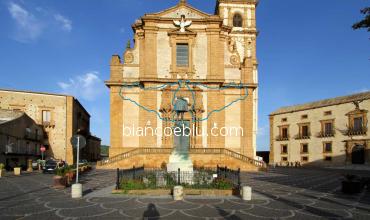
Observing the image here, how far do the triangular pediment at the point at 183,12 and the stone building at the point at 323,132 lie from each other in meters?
24.0

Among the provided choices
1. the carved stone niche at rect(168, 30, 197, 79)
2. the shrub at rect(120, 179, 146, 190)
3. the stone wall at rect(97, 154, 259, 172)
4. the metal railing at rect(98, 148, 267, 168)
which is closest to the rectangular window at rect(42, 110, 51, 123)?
the metal railing at rect(98, 148, 267, 168)

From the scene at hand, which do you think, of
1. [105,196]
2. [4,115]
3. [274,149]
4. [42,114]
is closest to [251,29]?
[274,149]

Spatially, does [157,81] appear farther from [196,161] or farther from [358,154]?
[358,154]

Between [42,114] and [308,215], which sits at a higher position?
[42,114]

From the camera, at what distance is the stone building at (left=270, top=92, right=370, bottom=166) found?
39219 mm

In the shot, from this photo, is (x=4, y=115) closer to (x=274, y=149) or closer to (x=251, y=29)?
(x=251, y=29)

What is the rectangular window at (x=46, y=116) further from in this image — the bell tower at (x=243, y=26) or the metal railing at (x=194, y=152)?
the bell tower at (x=243, y=26)

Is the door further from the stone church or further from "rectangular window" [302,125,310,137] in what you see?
the stone church

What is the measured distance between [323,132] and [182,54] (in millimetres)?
25179

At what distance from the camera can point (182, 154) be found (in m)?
16.6

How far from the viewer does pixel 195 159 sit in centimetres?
2859

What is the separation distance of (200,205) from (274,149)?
44240 mm

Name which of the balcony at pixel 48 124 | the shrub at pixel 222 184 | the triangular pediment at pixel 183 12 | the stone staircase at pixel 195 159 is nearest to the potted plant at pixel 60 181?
the shrub at pixel 222 184

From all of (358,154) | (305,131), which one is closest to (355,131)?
(358,154)
